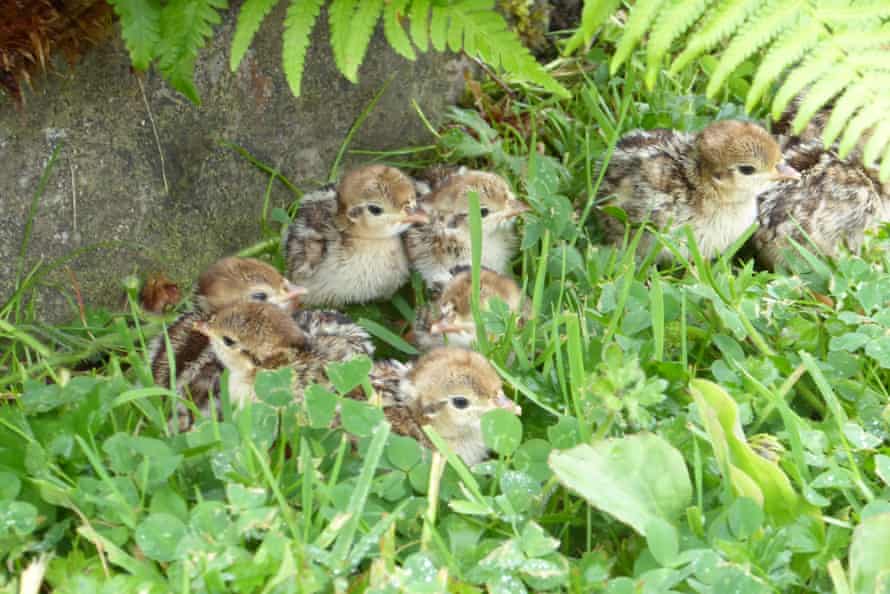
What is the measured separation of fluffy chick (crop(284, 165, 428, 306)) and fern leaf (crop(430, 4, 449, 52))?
76 centimetres

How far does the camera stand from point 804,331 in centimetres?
312

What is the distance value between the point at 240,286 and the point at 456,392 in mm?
912

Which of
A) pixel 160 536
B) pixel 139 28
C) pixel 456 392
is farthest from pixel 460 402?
pixel 139 28

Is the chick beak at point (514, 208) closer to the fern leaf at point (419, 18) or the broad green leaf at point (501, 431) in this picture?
the fern leaf at point (419, 18)

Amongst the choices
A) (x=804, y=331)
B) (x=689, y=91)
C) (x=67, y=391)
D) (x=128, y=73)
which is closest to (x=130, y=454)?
(x=67, y=391)

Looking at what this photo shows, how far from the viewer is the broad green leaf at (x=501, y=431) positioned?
2.54 meters

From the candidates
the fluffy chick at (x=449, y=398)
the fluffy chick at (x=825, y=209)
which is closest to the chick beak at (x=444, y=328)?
the fluffy chick at (x=449, y=398)

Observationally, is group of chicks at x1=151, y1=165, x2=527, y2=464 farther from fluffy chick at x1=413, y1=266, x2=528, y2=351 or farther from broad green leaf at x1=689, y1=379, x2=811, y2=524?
broad green leaf at x1=689, y1=379, x2=811, y2=524

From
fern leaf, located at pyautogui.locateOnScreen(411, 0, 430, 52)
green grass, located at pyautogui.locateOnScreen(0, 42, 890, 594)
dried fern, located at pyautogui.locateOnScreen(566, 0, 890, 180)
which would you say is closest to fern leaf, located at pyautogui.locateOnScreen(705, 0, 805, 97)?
dried fern, located at pyautogui.locateOnScreen(566, 0, 890, 180)

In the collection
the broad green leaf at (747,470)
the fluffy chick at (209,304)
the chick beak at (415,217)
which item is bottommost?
the fluffy chick at (209,304)

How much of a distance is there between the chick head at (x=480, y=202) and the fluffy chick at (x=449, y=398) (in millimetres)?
950

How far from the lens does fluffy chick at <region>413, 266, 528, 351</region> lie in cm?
327

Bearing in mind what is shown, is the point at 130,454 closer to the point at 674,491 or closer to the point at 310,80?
the point at 674,491

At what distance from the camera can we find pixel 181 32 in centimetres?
296
